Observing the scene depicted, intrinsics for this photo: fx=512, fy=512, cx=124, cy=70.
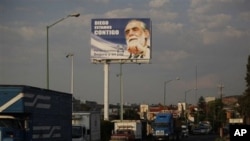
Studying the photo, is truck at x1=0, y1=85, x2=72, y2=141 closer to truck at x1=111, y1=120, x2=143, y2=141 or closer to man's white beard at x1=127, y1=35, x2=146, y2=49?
truck at x1=111, y1=120, x2=143, y2=141

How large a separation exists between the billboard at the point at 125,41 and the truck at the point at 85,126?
2774 cm

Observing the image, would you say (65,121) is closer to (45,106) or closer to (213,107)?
(45,106)

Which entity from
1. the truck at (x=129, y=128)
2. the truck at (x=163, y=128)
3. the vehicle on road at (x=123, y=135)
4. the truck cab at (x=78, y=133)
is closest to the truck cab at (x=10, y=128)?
the truck cab at (x=78, y=133)

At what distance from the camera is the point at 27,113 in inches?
695

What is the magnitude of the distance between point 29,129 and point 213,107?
5215 inches

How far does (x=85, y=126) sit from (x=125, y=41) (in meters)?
32.4

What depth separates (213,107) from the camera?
14675cm

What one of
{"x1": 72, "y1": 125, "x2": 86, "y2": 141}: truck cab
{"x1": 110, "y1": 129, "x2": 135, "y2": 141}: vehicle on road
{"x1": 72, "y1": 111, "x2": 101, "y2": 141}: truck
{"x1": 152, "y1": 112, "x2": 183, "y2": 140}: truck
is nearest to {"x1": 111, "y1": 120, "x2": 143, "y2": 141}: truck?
{"x1": 110, "y1": 129, "x2": 135, "y2": 141}: vehicle on road

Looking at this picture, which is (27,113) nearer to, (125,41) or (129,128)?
(129,128)

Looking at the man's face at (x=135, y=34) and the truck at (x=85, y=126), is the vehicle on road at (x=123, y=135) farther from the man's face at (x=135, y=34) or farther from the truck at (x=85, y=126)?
the man's face at (x=135, y=34)

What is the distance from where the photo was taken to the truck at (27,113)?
1683 cm

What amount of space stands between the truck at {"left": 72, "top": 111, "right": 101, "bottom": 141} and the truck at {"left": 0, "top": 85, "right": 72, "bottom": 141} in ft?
40.2

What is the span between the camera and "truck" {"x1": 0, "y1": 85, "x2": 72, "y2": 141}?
Result: 1683cm

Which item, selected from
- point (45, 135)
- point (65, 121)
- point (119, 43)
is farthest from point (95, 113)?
point (119, 43)
